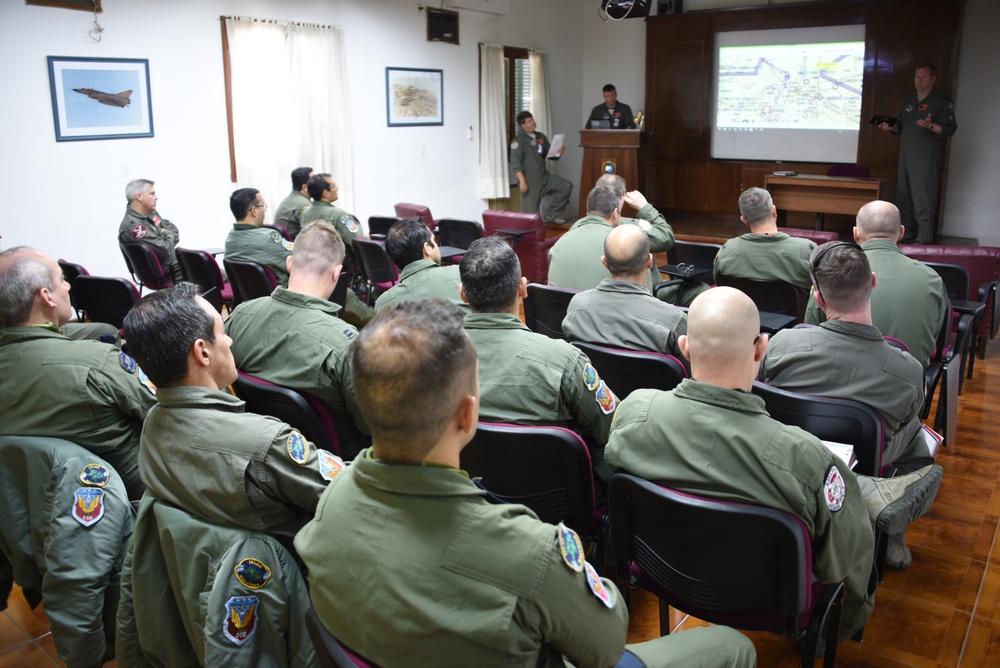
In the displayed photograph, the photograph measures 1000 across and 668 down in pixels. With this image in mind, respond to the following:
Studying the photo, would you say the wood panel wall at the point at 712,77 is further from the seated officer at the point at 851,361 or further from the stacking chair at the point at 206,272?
the seated officer at the point at 851,361

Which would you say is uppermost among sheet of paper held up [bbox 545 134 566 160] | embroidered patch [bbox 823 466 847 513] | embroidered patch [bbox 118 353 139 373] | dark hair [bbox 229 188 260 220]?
sheet of paper held up [bbox 545 134 566 160]

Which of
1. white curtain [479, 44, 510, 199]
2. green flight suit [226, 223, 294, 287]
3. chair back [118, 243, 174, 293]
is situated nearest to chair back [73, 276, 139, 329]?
green flight suit [226, 223, 294, 287]

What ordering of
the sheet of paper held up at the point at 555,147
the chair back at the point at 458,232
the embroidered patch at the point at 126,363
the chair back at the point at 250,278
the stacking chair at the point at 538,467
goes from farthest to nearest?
the sheet of paper held up at the point at 555,147
the chair back at the point at 458,232
the chair back at the point at 250,278
the embroidered patch at the point at 126,363
the stacking chair at the point at 538,467

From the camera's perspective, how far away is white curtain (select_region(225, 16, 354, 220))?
7.63 m

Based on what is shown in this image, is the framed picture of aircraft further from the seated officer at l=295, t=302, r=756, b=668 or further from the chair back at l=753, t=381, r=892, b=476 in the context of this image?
the seated officer at l=295, t=302, r=756, b=668

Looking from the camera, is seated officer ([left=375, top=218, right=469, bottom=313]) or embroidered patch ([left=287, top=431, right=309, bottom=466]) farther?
seated officer ([left=375, top=218, right=469, bottom=313])

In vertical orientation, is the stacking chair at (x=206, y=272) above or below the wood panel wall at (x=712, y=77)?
below

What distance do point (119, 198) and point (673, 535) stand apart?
20.6 feet

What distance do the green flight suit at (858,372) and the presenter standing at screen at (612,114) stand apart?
329 inches

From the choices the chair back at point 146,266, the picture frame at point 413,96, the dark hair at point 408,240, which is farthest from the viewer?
the picture frame at point 413,96

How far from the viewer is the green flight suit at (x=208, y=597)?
5.20ft

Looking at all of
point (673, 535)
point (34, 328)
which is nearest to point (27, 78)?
point (34, 328)

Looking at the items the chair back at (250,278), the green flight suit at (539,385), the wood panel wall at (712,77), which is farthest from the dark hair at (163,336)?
the wood panel wall at (712,77)

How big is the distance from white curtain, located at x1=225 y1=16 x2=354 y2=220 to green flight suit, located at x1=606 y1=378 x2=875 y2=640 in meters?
6.61
